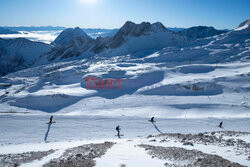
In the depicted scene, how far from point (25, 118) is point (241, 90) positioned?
142 ft

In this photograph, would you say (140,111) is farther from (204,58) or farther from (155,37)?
(155,37)

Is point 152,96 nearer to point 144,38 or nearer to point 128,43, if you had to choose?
point 144,38

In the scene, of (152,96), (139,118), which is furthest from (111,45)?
(139,118)

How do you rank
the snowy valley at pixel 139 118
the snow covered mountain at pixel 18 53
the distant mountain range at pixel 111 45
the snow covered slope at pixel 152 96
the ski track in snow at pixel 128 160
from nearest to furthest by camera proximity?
the ski track in snow at pixel 128 160 → the snowy valley at pixel 139 118 → the snow covered slope at pixel 152 96 → the distant mountain range at pixel 111 45 → the snow covered mountain at pixel 18 53

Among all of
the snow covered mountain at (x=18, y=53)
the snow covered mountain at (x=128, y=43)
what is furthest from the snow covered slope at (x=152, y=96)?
the snow covered mountain at (x=18, y=53)

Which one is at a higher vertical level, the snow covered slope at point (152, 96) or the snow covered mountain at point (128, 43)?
the snow covered mountain at point (128, 43)

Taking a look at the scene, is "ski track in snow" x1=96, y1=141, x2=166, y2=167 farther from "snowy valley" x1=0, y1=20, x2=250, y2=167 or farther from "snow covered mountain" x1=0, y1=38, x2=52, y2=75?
"snow covered mountain" x1=0, y1=38, x2=52, y2=75

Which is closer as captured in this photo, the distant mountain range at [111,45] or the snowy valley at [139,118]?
the snowy valley at [139,118]

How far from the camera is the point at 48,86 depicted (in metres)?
56.6

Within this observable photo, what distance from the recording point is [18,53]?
178 m

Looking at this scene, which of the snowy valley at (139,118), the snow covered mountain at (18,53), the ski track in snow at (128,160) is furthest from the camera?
the snow covered mountain at (18,53)

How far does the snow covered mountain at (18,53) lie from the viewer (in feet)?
514

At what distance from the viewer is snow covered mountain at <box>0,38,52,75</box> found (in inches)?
6166

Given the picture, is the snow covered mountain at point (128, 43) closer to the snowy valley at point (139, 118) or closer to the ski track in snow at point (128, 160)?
the snowy valley at point (139, 118)
